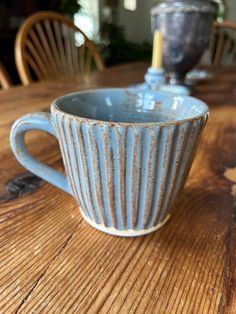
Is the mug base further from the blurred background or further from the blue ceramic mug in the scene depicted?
the blurred background

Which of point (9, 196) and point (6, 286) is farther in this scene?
point (9, 196)

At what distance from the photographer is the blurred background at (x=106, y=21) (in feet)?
7.84

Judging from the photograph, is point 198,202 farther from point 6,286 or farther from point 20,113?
point 20,113

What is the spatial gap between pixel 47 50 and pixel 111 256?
110 cm

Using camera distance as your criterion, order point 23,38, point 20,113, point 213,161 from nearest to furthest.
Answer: point 213,161, point 20,113, point 23,38

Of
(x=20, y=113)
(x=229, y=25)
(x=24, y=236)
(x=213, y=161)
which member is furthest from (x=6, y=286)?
(x=229, y=25)

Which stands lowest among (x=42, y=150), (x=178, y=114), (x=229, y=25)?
(x=229, y=25)

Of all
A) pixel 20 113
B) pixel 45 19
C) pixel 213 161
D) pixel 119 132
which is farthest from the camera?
pixel 45 19

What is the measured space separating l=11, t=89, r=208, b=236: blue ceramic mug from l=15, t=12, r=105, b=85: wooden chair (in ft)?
2.51

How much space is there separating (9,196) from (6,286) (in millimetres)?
140

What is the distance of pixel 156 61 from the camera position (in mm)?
684

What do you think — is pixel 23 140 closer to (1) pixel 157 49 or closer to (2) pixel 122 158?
(2) pixel 122 158

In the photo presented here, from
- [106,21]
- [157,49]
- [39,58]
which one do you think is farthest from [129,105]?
[106,21]

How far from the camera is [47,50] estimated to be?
1.22 metres
